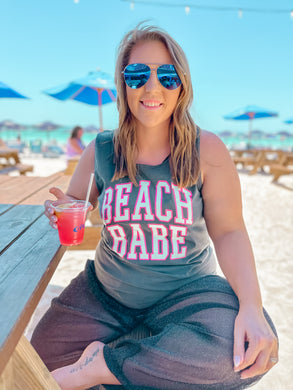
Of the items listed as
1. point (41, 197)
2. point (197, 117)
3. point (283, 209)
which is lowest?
point (283, 209)

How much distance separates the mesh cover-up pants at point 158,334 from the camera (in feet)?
2.76

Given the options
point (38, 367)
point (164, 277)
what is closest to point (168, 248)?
point (164, 277)

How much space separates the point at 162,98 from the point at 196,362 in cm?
91

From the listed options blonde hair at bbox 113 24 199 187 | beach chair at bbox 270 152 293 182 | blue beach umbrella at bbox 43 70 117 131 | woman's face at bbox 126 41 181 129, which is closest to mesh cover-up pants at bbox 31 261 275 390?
blonde hair at bbox 113 24 199 187

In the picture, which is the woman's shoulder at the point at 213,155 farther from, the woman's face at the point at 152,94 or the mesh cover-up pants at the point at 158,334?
the mesh cover-up pants at the point at 158,334

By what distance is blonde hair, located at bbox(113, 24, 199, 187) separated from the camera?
3.70ft

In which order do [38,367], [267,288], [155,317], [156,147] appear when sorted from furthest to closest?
[267,288]
[156,147]
[155,317]
[38,367]

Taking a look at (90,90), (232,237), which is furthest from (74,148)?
(232,237)

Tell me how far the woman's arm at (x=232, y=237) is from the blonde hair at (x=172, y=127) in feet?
0.21

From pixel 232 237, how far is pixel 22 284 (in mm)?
764

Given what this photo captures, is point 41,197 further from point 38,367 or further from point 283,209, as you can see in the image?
point 283,209

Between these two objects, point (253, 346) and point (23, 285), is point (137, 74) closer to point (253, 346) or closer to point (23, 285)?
point (23, 285)

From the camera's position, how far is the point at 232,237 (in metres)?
1.13

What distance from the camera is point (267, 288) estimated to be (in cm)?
238
